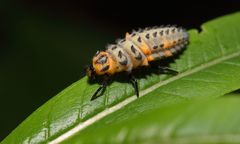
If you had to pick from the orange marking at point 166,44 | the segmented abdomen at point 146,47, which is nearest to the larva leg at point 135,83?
the segmented abdomen at point 146,47

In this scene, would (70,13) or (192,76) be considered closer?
(192,76)

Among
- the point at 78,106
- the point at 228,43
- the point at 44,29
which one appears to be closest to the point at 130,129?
the point at 78,106

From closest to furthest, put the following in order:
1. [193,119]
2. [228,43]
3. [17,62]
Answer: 1. [193,119]
2. [228,43]
3. [17,62]

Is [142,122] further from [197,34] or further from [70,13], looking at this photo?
[70,13]

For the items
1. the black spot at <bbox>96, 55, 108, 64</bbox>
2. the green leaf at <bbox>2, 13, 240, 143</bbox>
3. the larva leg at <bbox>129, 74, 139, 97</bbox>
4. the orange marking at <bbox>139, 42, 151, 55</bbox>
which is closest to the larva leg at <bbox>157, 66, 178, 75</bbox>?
the green leaf at <bbox>2, 13, 240, 143</bbox>

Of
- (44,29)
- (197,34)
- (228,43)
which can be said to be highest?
(44,29)

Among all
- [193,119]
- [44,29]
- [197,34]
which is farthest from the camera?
[44,29]

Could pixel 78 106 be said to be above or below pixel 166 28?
below
